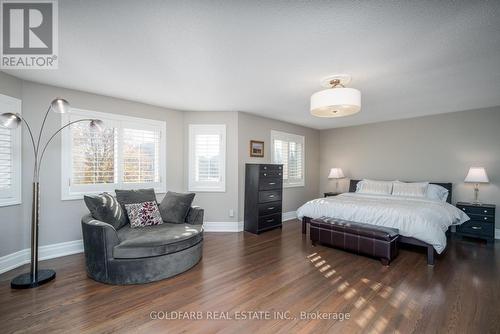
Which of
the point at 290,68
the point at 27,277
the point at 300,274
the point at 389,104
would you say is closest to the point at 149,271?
the point at 27,277

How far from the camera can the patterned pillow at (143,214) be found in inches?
125

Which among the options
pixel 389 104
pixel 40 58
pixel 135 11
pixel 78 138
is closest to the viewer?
pixel 135 11

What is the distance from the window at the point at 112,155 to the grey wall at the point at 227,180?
65cm

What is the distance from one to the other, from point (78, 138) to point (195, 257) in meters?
2.59

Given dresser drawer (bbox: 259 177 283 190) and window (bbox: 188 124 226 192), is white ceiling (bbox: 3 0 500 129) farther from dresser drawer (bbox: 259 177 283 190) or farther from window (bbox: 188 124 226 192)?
dresser drawer (bbox: 259 177 283 190)

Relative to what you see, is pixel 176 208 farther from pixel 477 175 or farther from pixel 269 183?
pixel 477 175

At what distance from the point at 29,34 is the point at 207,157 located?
3.05m

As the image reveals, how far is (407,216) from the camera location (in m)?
3.25

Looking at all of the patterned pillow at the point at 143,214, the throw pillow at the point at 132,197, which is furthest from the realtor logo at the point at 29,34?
the patterned pillow at the point at 143,214

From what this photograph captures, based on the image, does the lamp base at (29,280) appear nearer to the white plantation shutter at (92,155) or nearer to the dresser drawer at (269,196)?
the white plantation shutter at (92,155)

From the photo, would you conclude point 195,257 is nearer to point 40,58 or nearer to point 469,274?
point 40,58

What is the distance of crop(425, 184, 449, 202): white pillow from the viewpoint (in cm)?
450

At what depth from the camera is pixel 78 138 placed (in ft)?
11.4

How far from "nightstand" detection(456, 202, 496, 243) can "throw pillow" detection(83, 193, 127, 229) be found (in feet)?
19.5
